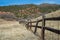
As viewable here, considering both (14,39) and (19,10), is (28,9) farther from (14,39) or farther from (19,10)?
(14,39)

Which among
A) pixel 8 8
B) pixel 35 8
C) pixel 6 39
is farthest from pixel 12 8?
pixel 6 39

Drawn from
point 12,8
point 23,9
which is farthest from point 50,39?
point 12,8

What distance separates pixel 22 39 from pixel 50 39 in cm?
172

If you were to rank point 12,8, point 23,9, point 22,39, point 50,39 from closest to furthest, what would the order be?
point 50,39, point 22,39, point 23,9, point 12,8

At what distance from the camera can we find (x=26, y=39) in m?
12.1

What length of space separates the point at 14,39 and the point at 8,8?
124 metres

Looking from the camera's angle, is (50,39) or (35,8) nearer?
(50,39)

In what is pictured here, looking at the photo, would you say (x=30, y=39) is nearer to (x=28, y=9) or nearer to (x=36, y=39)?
(x=36, y=39)

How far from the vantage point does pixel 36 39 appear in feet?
38.9

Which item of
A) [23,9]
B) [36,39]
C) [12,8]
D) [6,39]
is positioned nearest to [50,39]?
[36,39]

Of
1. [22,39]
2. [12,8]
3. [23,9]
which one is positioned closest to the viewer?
[22,39]

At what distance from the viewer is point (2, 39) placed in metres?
12.4

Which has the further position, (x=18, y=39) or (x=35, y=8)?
(x=35, y=8)

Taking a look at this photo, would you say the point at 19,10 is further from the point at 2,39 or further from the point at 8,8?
the point at 2,39
